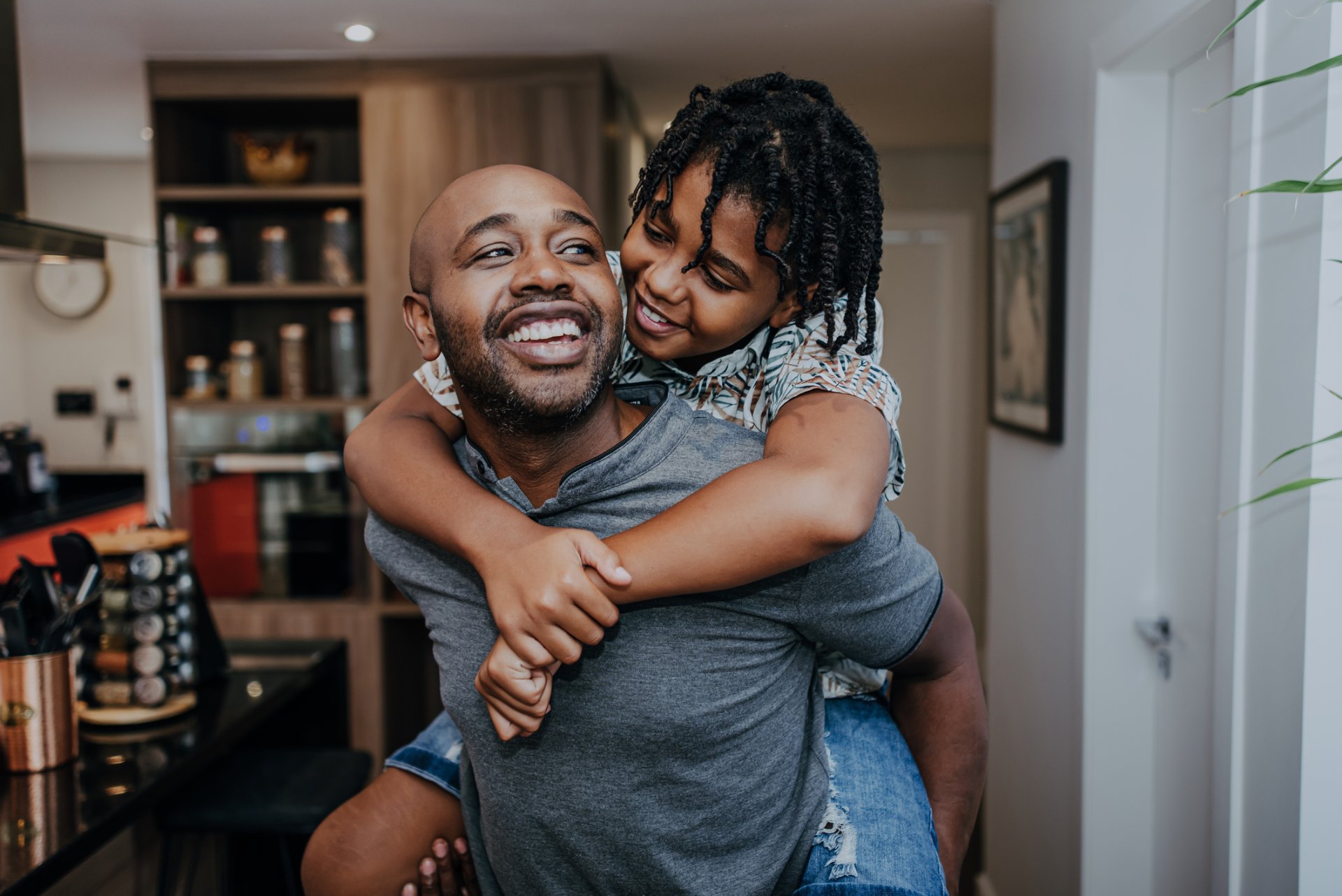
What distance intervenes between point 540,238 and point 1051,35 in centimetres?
183

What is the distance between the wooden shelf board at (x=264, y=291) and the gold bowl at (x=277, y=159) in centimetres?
36

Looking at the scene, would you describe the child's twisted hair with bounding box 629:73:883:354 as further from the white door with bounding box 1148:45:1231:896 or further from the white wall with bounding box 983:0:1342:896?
the white door with bounding box 1148:45:1231:896

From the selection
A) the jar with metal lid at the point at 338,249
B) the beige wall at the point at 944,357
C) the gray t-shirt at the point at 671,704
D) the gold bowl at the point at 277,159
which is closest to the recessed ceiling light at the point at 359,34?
the gold bowl at the point at 277,159

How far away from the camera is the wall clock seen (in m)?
5.57

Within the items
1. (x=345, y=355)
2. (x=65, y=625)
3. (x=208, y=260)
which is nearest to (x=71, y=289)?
(x=208, y=260)

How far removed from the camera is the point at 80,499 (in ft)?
16.4

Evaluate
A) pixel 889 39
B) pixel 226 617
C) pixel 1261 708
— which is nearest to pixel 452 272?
pixel 1261 708

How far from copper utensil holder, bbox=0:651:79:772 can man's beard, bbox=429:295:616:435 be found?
1.03m

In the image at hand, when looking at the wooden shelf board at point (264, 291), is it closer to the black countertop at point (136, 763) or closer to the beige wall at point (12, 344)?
the black countertop at point (136, 763)

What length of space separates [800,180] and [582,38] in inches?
92.7

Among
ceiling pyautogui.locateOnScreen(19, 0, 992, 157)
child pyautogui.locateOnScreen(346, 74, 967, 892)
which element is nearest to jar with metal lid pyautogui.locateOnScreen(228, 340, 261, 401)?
ceiling pyautogui.locateOnScreen(19, 0, 992, 157)

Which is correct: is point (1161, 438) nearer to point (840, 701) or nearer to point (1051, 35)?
point (1051, 35)

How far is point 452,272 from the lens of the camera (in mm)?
1018

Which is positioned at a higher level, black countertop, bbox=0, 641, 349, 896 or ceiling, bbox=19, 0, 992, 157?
ceiling, bbox=19, 0, 992, 157
